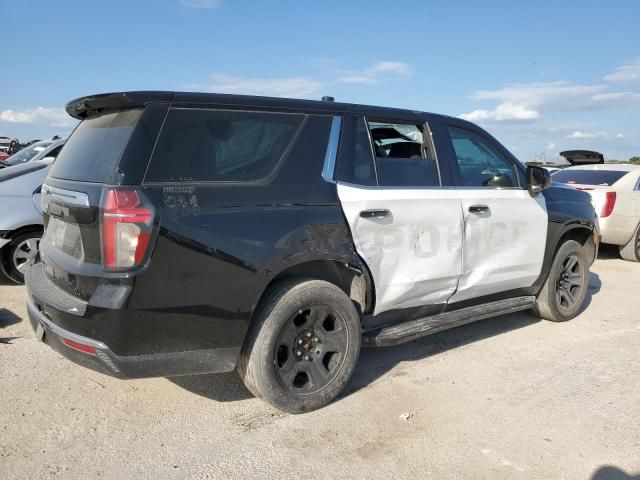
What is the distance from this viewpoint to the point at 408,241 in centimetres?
377

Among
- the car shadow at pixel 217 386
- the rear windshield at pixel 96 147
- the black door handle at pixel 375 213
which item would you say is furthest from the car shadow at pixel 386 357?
the rear windshield at pixel 96 147

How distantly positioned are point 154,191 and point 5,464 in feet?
5.31

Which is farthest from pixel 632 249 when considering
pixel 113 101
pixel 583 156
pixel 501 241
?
pixel 113 101

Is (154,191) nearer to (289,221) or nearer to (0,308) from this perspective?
(289,221)

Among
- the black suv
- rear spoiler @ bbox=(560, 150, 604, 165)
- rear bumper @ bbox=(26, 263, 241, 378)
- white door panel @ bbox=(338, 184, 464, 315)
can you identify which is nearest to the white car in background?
rear spoiler @ bbox=(560, 150, 604, 165)

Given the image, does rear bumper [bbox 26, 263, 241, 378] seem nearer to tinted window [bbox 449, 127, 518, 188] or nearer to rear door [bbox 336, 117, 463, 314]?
rear door [bbox 336, 117, 463, 314]

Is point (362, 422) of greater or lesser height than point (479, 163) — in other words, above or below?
below

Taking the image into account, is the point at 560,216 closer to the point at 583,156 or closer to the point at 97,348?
the point at 97,348

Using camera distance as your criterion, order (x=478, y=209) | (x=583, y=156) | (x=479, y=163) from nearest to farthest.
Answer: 1. (x=478, y=209)
2. (x=479, y=163)
3. (x=583, y=156)

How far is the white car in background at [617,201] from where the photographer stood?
8664 mm

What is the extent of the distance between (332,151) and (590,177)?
290 inches

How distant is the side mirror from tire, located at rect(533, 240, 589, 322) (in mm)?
842

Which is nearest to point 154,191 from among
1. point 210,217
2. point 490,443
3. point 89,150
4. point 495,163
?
point 210,217

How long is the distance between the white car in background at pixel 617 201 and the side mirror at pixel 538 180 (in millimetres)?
4651
